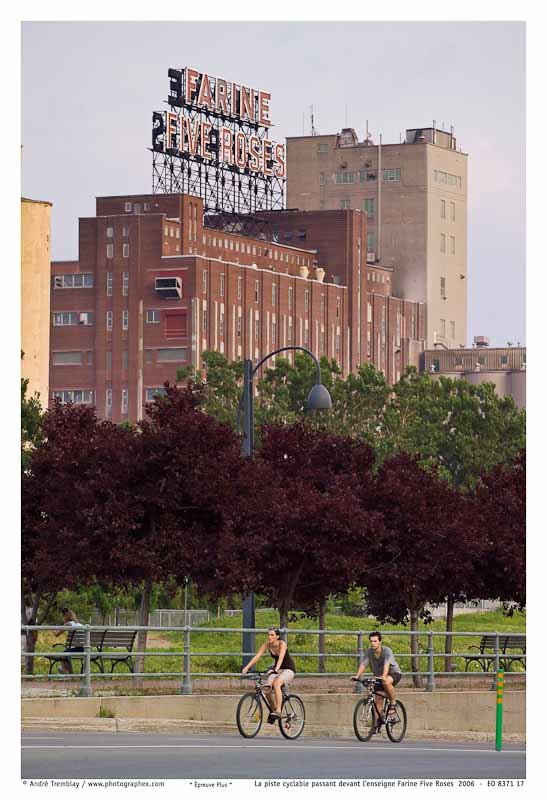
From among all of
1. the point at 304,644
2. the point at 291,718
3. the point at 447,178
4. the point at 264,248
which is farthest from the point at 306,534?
the point at 447,178

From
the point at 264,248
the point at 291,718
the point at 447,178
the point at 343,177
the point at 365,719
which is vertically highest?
the point at 343,177

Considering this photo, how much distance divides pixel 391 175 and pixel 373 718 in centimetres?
14533

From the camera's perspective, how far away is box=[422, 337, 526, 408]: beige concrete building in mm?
154750

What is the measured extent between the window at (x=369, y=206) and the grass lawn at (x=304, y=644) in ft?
283

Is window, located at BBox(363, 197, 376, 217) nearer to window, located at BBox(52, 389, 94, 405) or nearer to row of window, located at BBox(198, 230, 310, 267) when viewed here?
row of window, located at BBox(198, 230, 310, 267)

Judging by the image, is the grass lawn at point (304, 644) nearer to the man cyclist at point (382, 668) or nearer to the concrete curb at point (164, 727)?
the concrete curb at point (164, 727)

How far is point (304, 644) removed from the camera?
55.8 meters

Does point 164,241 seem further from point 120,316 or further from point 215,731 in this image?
point 215,731

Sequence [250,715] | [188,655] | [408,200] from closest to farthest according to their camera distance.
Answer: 1. [250,715]
2. [188,655]
3. [408,200]

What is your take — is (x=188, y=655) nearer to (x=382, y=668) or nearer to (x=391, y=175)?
(x=382, y=668)

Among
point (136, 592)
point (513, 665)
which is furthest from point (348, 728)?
point (136, 592)

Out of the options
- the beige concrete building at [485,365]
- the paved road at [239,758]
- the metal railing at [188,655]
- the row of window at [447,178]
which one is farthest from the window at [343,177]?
the paved road at [239,758]

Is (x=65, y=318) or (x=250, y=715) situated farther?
(x=65, y=318)

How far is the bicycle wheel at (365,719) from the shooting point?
77.6 feet
